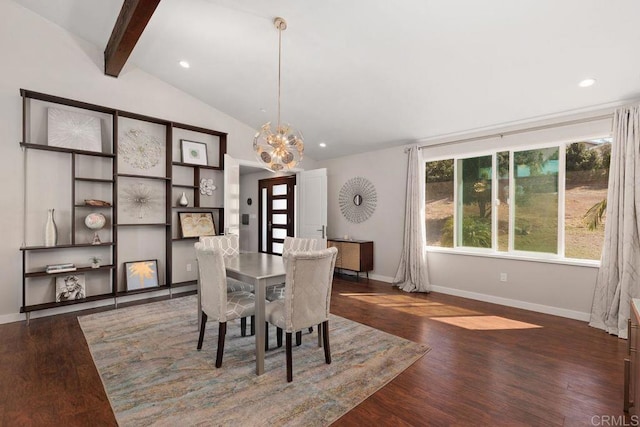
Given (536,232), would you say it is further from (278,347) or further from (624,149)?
(278,347)

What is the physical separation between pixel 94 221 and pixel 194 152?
1.67 meters

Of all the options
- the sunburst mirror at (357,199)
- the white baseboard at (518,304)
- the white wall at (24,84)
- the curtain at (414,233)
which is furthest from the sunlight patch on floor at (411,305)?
the white wall at (24,84)

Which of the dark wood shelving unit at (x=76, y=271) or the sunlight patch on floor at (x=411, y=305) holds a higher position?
the dark wood shelving unit at (x=76, y=271)

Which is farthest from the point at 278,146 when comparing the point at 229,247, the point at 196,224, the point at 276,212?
the point at 276,212

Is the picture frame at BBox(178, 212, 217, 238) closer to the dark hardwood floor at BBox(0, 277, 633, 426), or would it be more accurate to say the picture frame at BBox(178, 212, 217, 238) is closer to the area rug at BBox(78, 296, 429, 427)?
the area rug at BBox(78, 296, 429, 427)

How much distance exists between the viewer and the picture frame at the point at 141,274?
4.10m

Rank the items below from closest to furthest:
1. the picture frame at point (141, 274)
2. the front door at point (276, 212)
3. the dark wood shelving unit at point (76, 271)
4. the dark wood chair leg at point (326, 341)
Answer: the dark wood chair leg at point (326, 341)
the dark wood shelving unit at point (76, 271)
the picture frame at point (141, 274)
the front door at point (276, 212)

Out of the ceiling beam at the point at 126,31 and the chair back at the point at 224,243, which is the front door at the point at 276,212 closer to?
the chair back at the point at 224,243

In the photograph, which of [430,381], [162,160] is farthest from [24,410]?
[162,160]

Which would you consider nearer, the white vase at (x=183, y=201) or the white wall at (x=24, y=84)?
the white wall at (x=24, y=84)

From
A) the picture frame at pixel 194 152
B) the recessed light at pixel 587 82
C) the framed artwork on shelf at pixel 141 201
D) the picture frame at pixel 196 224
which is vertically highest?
the recessed light at pixel 587 82

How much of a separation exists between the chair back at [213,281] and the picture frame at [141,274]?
2.22 m

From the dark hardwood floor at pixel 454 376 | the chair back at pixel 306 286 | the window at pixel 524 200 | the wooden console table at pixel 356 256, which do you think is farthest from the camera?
the wooden console table at pixel 356 256

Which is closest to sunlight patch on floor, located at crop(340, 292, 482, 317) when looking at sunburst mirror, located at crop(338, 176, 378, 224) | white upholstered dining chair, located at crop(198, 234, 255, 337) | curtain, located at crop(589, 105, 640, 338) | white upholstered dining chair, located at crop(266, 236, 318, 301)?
curtain, located at crop(589, 105, 640, 338)
